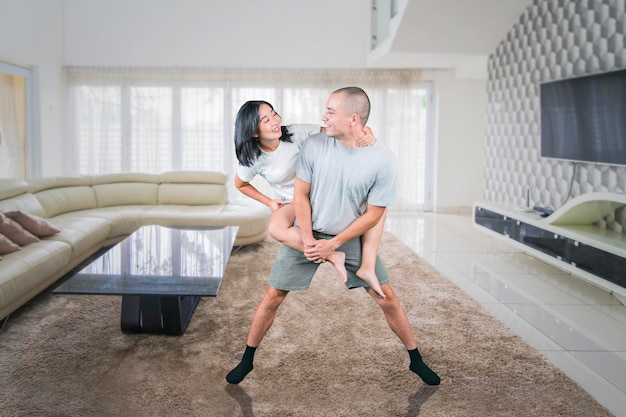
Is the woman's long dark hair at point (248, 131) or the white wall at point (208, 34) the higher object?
the white wall at point (208, 34)

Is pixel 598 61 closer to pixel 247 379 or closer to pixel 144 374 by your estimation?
pixel 247 379

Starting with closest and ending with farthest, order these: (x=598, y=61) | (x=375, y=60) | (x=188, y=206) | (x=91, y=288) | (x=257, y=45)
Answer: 1. (x=91, y=288)
2. (x=598, y=61)
3. (x=188, y=206)
4. (x=375, y=60)
5. (x=257, y=45)

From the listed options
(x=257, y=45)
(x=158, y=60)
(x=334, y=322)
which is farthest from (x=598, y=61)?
(x=158, y=60)

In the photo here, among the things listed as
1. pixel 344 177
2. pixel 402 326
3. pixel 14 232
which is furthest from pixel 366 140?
pixel 14 232

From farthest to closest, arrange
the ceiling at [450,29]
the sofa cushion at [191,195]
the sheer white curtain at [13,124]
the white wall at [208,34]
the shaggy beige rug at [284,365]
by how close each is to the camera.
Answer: the white wall at [208,34] < the sheer white curtain at [13,124] < the sofa cushion at [191,195] < the ceiling at [450,29] < the shaggy beige rug at [284,365]

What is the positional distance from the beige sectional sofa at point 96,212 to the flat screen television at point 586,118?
2.83m

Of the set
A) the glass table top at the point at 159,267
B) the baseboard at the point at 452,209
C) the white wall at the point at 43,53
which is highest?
the white wall at the point at 43,53

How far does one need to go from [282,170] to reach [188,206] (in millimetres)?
3906

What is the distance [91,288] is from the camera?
2916 mm

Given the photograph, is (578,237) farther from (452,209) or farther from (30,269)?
(452,209)

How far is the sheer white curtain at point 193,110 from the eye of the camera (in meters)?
8.20

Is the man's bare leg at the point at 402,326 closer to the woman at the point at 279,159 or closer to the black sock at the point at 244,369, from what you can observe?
the woman at the point at 279,159

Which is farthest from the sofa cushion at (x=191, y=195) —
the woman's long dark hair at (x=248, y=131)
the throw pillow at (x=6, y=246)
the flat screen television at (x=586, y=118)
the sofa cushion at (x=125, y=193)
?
the woman's long dark hair at (x=248, y=131)

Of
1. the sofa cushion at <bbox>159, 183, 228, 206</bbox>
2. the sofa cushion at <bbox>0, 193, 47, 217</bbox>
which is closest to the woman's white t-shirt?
the sofa cushion at <bbox>0, 193, 47, 217</bbox>
